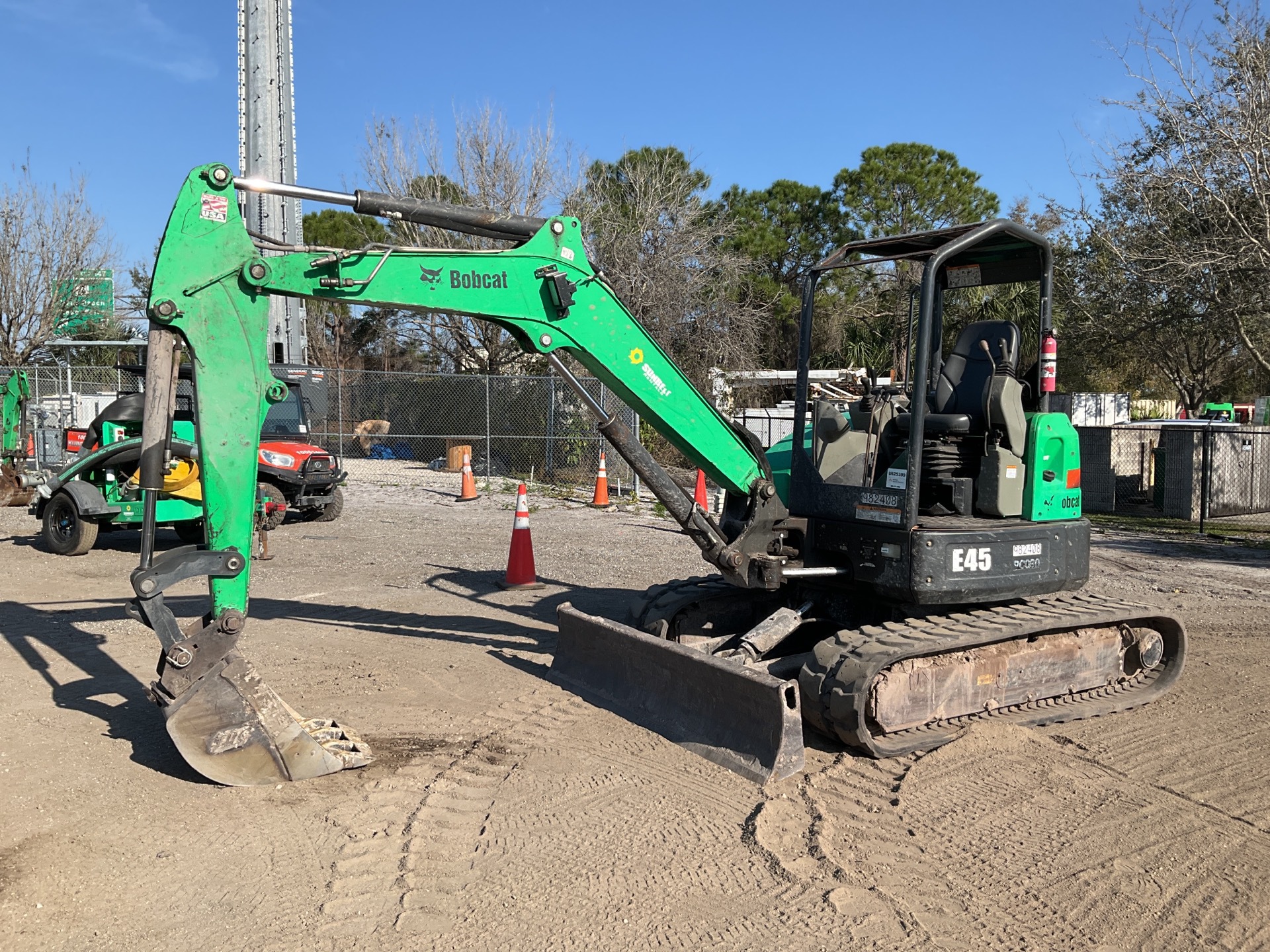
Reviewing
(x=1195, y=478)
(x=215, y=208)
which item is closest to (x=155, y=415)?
(x=215, y=208)

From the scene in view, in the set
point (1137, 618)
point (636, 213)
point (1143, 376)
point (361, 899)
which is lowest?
point (361, 899)

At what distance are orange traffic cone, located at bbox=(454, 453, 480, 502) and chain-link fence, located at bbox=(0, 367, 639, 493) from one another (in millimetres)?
1894

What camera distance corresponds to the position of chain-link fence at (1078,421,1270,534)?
16.7m

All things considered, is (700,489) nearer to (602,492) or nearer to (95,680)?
(95,680)

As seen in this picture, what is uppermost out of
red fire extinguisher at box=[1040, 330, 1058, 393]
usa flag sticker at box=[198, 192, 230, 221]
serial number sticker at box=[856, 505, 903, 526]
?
usa flag sticker at box=[198, 192, 230, 221]

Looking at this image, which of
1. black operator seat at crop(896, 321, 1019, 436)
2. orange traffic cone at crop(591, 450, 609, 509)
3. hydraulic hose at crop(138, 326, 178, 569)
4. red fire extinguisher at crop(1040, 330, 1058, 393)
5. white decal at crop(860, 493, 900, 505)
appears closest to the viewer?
hydraulic hose at crop(138, 326, 178, 569)

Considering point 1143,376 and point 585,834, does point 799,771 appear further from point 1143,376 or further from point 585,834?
point 1143,376

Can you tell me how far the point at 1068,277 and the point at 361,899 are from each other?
76.4ft

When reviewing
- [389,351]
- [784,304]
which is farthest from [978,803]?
[389,351]

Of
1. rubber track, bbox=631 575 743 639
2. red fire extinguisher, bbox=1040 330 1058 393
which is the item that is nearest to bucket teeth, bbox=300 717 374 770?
rubber track, bbox=631 575 743 639

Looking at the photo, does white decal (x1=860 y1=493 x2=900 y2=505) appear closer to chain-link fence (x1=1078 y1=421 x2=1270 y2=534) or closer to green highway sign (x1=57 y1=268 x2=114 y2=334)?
chain-link fence (x1=1078 y1=421 x2=1270 y2=534)

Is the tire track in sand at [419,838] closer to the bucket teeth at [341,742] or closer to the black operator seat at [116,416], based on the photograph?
the bucket teeth at [341,742]

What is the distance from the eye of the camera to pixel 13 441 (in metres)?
16.3

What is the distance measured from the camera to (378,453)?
24.4 meters
